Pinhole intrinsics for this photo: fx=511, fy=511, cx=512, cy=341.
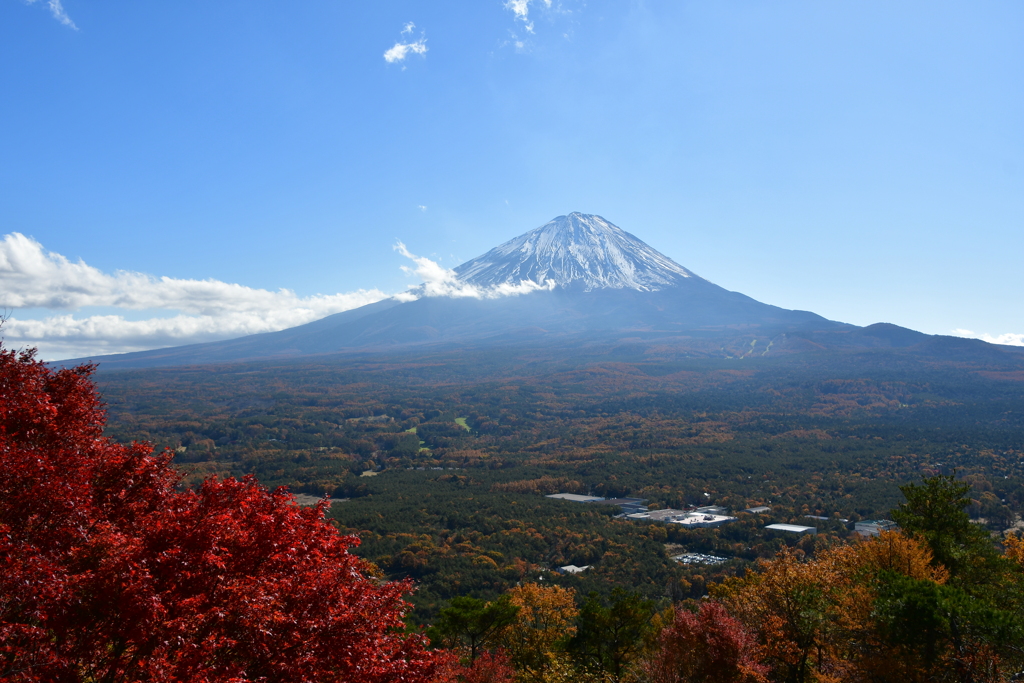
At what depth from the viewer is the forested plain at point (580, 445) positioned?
4134 cm

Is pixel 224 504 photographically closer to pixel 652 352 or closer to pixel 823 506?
pixel 823 506

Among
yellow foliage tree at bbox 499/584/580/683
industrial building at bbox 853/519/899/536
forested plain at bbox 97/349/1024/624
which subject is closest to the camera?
yellow foliage tree at bbox 499/584/580/683

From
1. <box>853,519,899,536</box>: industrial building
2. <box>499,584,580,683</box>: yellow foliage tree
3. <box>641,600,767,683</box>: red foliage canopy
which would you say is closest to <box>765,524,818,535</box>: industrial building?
<box>853,519,899,536</box>: industrial building

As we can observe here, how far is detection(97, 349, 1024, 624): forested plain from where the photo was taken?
136 feet

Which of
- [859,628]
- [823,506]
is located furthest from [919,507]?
[823,506]

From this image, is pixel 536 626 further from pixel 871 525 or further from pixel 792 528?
pixel 871 525

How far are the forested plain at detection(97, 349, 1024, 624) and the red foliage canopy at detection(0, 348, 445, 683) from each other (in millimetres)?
6824

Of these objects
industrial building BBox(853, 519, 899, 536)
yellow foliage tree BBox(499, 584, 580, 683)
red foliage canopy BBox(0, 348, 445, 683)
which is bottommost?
industrial building BBox(853, 519, 899, 536)

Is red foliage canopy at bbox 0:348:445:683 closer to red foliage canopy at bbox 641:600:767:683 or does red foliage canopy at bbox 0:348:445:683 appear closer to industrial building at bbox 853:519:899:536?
red foliage canopy at bbox 641:600:767:683

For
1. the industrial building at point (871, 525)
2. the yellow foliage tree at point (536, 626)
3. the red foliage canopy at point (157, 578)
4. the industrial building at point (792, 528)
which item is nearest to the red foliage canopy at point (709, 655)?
the yellow foliage tree at point (536, 626)

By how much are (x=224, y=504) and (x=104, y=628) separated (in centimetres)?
264

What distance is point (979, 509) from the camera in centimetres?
4938

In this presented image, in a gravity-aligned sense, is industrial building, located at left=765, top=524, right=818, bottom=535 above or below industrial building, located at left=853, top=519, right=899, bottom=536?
below

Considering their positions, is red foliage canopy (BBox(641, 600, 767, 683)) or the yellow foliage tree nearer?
red foliage canopy (BBox(641, 600, 767, 683))
